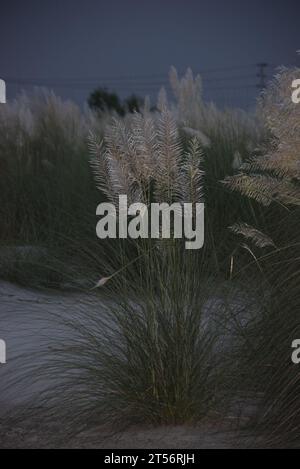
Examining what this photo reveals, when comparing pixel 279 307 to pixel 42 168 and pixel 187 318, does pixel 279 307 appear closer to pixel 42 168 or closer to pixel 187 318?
pixel 187 318

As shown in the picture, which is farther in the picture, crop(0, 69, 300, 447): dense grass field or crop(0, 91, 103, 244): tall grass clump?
crop(0, 91, 103, 244): tall grass clump

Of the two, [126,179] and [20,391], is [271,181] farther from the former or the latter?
[20,391]

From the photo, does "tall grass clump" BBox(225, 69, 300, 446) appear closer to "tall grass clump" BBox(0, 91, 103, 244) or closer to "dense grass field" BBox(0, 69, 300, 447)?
"dense grass field" BBox(0, 69, 300, 447)

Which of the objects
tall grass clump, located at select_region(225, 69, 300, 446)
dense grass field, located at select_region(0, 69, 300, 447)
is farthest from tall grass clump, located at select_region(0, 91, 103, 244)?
tall grass clump, located at select_region(225, 69, 300, 446)

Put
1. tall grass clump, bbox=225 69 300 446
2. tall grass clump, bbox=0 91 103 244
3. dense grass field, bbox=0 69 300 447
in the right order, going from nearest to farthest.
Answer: tall grass clump, bbox=225 69 300 446 → dense grass field, bbox=0 69 300 447 → tall grass clump, bbox=0 91 103 244

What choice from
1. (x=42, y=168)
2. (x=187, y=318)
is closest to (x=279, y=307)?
(x=187, y=318)

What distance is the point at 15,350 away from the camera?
490 cm

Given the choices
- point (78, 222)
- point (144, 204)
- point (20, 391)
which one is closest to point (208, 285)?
point (144, 204)

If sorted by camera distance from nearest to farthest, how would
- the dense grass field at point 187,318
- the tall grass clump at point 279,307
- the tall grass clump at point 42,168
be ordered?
the tall grass clump at point 279,307, the dense grass field at point 187,318, the tall grass clump at point 42,168

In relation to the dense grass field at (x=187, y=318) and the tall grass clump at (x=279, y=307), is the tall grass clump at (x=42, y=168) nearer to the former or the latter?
the dense grass field at (x=187, y=318)

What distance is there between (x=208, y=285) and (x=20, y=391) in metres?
1.08

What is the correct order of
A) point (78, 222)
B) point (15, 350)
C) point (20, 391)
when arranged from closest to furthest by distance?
point (20, 391) → point (15, 350) → point (78, 222)

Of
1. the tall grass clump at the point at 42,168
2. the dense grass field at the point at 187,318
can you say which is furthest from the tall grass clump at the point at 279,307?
the tall grass clump at the point at 42,168

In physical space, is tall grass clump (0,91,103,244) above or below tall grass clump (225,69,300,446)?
above
